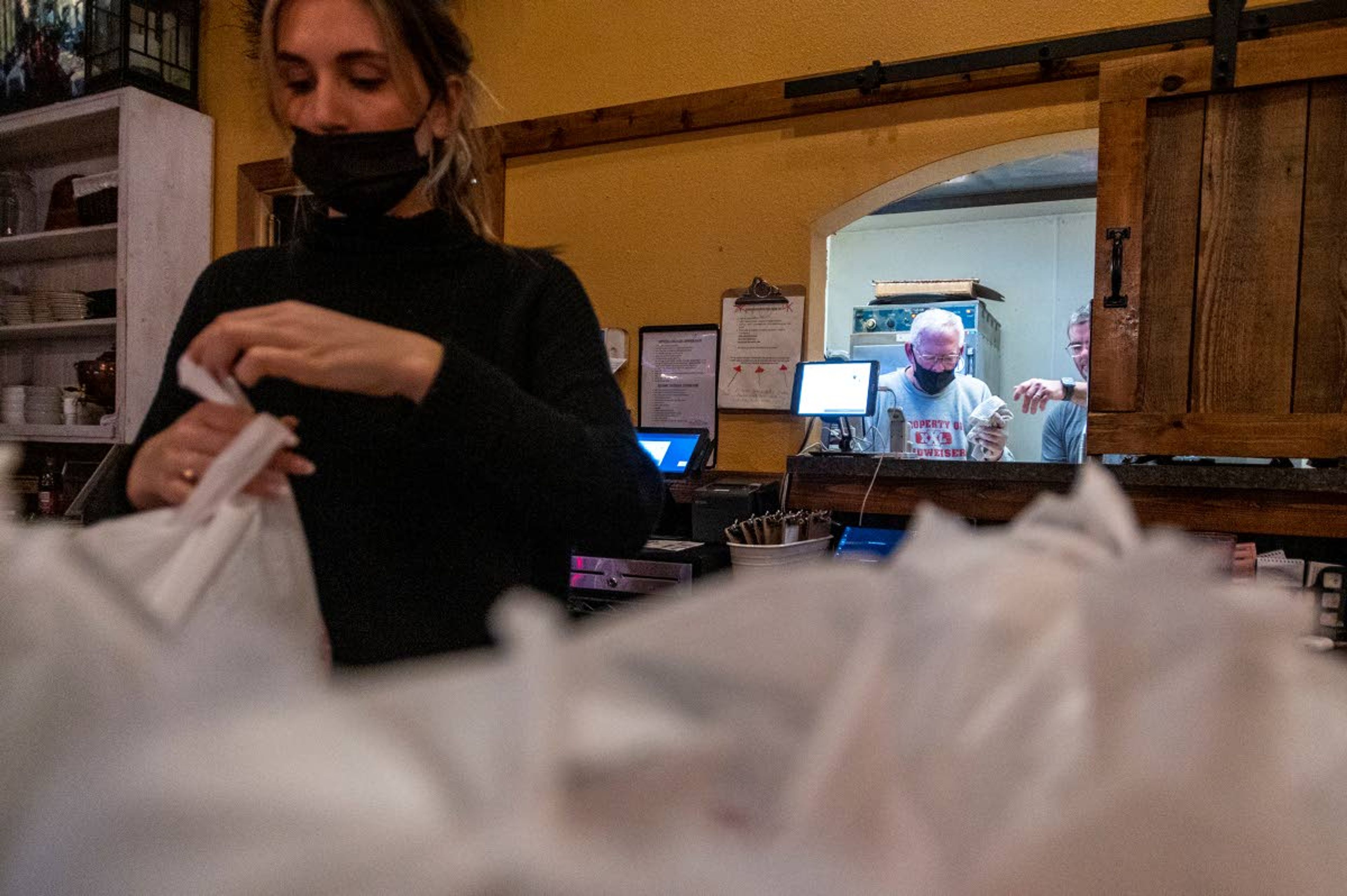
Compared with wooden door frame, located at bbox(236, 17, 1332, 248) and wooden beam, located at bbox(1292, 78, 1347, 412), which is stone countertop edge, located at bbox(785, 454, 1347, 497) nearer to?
wooden beam, located at bbox(1292, 78, 1347, 412)

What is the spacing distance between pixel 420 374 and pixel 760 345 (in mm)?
1931

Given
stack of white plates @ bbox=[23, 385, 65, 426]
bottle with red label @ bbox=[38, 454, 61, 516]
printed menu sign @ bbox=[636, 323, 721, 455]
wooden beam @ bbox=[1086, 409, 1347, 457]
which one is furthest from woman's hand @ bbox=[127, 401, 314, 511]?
stack of white plates @ bbox=[23, 385, 65, 426]

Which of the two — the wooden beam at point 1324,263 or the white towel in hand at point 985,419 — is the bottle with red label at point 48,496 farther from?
the wooden beam at point 1324,263

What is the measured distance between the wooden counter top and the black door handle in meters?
0.38

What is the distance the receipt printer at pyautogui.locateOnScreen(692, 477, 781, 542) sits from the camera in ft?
7.22

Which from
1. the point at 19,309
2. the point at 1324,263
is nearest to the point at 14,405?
the point at 19,309

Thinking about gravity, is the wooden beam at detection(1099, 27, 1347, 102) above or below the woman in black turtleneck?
above

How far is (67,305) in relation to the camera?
10.7 ft

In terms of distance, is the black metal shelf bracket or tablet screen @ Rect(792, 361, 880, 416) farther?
tablet screen @ Rect(792, 361, 880, 416)

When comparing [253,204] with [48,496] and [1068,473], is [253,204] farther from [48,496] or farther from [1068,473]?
[1068,473]

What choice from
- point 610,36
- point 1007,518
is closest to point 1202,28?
point 1007,518

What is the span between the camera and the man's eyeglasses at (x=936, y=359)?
3605 mm

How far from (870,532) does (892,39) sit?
51.6 inches

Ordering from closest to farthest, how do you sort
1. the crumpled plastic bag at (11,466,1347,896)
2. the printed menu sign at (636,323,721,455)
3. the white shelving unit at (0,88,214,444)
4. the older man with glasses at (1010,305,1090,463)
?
the crumpled plastic bag at (11,466,1347,896) → the printed menu sign at (636,323,721,455) → the older man with glasses at (1010,305,1090,463) → the white shelving unit at (0,88,214,444)
